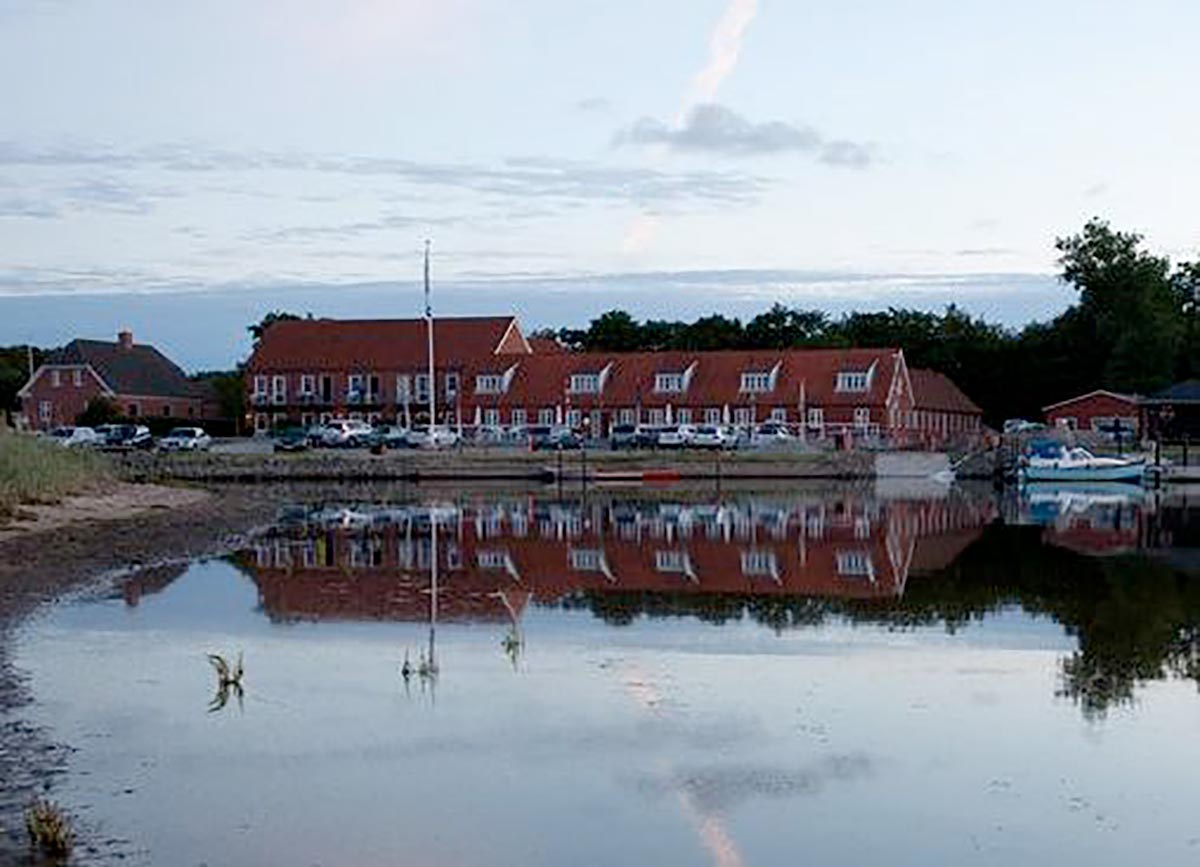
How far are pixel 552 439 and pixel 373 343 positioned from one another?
21.4 metres

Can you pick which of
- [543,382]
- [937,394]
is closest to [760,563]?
[543,382]

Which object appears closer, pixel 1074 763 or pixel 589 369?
pixel 1074 763

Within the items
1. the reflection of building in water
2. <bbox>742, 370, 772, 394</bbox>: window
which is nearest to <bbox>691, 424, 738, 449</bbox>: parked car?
<bbox>742, 370, 772, 394</bbox>: window

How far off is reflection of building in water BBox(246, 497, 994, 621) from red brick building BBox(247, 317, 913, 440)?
3529 cm

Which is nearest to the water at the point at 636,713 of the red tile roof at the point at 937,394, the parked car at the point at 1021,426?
the parked car at the point at 1021,426

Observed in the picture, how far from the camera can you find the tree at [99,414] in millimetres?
103500

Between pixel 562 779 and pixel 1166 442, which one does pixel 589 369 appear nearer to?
pixel 1166 442

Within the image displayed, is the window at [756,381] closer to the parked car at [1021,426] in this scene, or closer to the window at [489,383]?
the parked car at [1021,426]

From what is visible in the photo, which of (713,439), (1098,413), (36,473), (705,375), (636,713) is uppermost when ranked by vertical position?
(705,375)

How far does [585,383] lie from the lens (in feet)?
327

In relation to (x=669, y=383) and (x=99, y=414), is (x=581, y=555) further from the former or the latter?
(x=99, y=414)

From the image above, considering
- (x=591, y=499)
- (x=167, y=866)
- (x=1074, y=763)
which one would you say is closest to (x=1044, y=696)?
(x=1074, y=763)

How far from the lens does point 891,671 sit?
21.0 metres

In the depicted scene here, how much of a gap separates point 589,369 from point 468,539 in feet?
186
